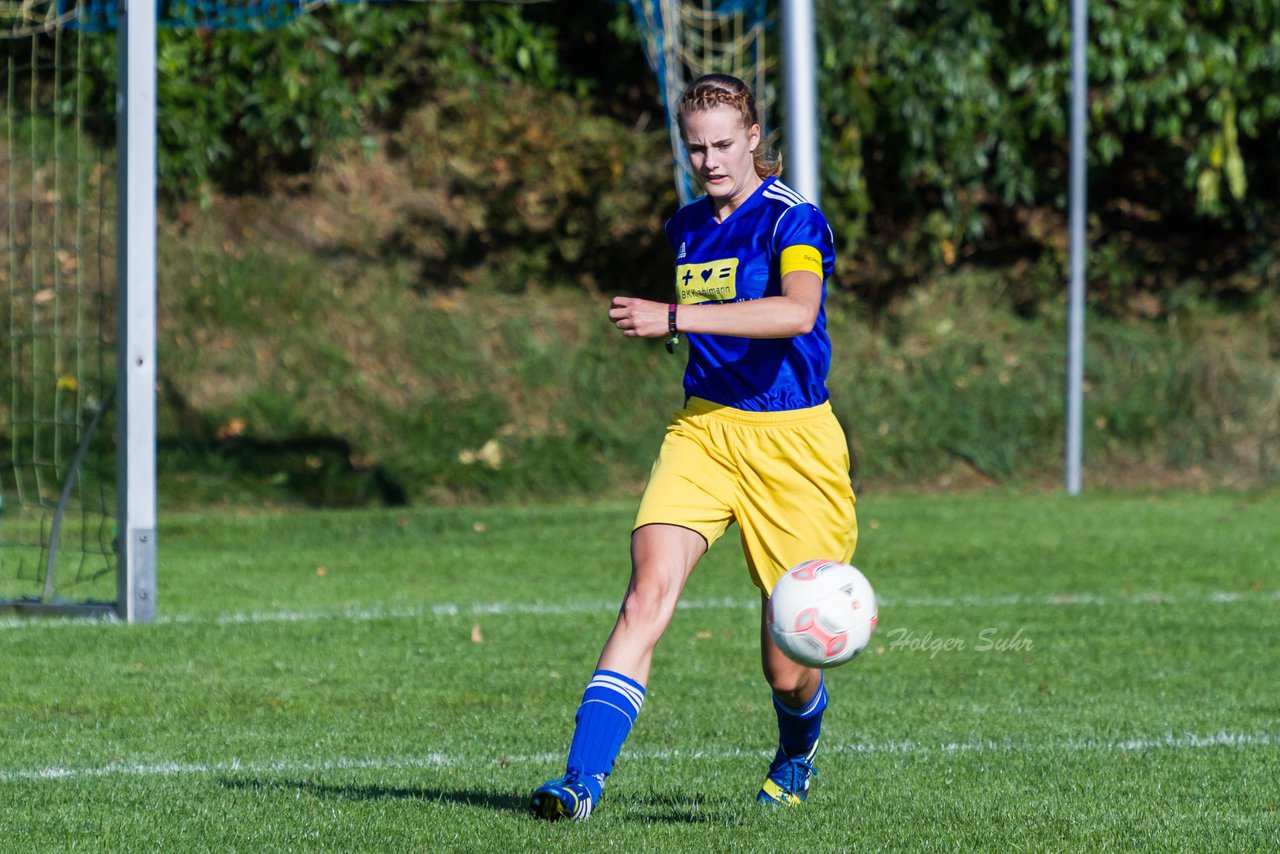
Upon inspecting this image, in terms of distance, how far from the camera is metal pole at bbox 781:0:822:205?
10.7 metres

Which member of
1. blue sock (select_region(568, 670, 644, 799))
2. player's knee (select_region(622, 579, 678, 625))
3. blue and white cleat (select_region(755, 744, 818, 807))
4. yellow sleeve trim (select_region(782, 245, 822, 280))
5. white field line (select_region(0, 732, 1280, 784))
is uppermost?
yellow sleeve trim (select_region(782, 245, 822, 280))

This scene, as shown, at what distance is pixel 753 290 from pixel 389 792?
169 centimetres

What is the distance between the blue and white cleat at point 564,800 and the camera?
4.03 metres

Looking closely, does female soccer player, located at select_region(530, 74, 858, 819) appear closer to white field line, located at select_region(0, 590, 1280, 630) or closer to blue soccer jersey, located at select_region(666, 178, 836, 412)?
blue soccer jersey, located at select_region(666, 178, 836, 412)

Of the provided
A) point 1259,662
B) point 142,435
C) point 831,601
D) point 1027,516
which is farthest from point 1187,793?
point 1027,516

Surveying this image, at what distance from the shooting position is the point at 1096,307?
1612 cm

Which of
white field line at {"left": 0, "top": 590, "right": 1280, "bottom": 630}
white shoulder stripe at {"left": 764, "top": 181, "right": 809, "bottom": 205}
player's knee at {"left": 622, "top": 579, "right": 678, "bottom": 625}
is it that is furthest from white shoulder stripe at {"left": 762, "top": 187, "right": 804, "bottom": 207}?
white field line at {"left": 0, "top": 590, "right": 1280, "bottom": 630}

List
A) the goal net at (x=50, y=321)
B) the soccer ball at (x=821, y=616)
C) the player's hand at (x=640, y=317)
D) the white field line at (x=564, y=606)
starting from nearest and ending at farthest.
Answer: the player's hand at (x=640, y=317)
the soccer ball at (x=821, y=616)
the white field line at (x=564, y=606)
the goal net at (x=50, y=321)

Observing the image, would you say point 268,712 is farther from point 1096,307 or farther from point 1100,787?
point 1096,307

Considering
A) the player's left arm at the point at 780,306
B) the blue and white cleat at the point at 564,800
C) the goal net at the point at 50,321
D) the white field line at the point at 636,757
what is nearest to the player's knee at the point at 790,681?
the blue and white cleat at the point at 564,800

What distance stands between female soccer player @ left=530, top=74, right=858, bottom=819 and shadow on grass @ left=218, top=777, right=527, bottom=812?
1.18ft

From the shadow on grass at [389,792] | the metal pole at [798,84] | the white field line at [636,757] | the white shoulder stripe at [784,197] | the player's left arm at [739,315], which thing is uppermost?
the metal pole at [798,84]

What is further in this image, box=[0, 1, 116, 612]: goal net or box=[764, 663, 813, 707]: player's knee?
box=[0, 1, 116, 612]: goal net

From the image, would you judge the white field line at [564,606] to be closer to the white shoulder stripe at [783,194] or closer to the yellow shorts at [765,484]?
the yellow shorts at [765,484]
